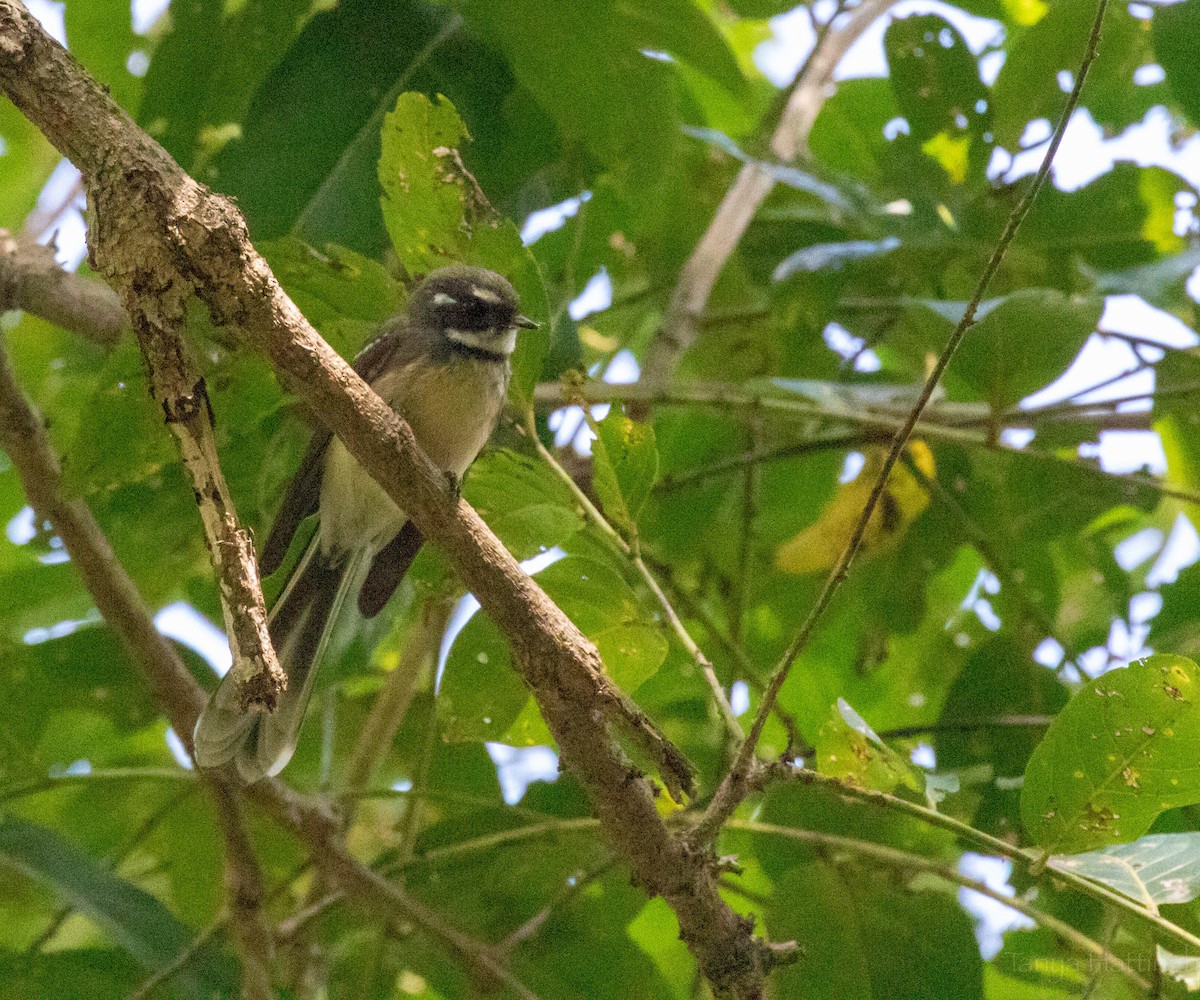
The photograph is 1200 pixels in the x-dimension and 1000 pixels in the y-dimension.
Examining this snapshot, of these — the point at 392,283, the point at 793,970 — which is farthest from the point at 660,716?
the point at 392,283

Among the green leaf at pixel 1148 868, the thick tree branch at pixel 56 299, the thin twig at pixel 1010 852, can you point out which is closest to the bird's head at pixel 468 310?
the thick tree branch at pixel 56 299

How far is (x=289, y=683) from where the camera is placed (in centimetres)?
310

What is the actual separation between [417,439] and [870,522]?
4.65 ft

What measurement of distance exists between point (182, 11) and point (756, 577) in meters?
2.29

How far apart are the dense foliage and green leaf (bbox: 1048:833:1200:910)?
0.01m

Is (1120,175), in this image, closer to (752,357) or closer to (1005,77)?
(1005,77)

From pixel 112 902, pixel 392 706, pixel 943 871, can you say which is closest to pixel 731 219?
pixel 392 706

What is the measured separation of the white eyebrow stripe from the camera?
Result: 10.7 ft

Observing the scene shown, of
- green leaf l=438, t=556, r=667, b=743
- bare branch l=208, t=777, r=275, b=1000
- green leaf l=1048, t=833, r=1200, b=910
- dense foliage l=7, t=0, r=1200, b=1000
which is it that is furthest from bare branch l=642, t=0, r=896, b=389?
green leaf l=1048, t=833, r=1200, b=910

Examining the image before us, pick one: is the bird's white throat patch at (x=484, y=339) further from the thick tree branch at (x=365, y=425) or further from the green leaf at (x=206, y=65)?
the thick tree branch at (x=365, y=425)

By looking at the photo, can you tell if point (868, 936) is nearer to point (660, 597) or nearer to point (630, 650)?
point (630, 650)

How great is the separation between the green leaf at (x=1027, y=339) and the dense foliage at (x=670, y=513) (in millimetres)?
11

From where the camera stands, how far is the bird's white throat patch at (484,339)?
11.4 feet

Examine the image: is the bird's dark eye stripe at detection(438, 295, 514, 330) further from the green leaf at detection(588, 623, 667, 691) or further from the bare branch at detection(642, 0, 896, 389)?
the green leaf at detection(588, 623, 667, 691)
